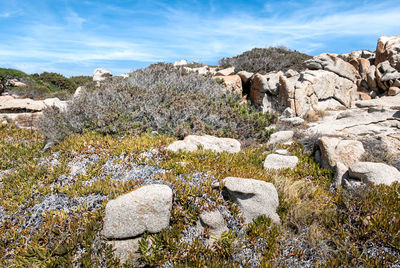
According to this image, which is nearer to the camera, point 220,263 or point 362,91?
point 220,263

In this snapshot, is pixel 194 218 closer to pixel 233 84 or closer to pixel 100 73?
pixel 233 84

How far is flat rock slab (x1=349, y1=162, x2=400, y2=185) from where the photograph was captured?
613cm

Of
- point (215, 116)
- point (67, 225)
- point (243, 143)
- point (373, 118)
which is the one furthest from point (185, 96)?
point (373, 118)

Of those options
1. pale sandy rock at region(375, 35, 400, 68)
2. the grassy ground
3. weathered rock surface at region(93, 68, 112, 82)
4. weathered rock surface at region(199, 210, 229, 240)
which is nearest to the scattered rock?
the grassy ground

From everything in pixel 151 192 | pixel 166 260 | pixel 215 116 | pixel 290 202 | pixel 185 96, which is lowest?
pixel 166 260

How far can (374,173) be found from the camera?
20.3 feet

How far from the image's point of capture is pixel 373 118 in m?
11.5

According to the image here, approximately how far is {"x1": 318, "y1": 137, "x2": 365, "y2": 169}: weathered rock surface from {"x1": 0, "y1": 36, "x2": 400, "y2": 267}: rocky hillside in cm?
4

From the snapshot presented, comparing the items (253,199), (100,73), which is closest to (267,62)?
(253,199)

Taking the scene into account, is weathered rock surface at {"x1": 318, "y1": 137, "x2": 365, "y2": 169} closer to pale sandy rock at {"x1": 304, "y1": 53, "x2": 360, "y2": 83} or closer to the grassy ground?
the grassy ground

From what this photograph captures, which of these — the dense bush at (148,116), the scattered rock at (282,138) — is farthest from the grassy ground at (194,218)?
the scattered rock at (282,138)

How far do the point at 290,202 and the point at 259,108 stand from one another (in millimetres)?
12215

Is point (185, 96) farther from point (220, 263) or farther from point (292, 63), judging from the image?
point (292, 63)

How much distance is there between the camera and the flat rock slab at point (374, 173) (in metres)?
6.13
